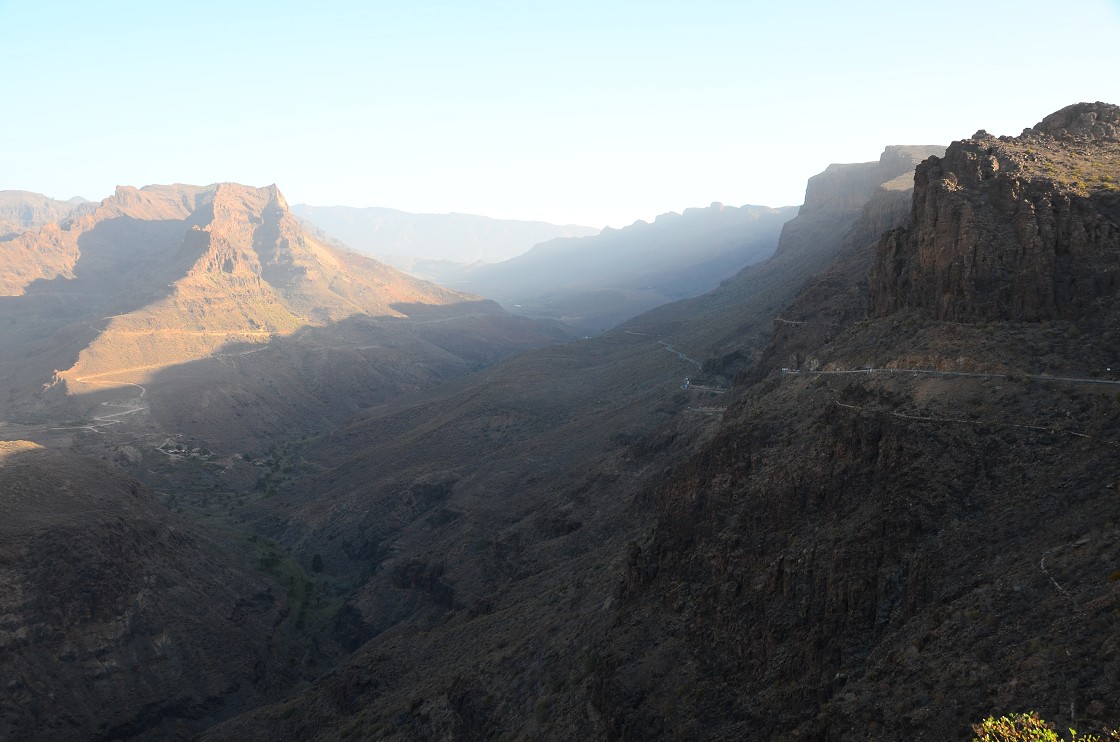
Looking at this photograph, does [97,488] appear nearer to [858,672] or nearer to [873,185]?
[858,672]

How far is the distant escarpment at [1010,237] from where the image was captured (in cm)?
2740

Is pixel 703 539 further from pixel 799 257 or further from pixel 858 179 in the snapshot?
pixel 858 179

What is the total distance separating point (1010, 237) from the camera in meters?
29.3

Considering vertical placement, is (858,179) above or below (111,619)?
above

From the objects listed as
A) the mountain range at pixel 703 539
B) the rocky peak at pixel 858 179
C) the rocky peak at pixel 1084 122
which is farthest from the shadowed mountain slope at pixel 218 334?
the rocky peak at pixel 1084 122

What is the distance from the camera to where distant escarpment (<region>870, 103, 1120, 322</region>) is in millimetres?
27402

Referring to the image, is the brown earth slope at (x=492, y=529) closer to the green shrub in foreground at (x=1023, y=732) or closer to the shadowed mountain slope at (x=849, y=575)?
the shadowed mountain slope at (x=849, y=575)

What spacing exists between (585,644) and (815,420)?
1264 centimetres

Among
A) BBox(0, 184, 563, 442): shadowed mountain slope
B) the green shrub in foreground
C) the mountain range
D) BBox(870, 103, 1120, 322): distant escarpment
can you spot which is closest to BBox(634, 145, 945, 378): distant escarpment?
A: the mountain range

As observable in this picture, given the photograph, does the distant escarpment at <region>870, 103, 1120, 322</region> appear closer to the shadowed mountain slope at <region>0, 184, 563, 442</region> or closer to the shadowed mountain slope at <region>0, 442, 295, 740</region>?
the shadowed mountain slope at <region>0, 442, 295, 740</region>

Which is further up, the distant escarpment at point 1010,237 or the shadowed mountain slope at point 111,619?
the distant escarpment at point 1010,237

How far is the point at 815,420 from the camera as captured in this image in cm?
2973

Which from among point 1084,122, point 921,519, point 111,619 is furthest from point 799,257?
point 921,519

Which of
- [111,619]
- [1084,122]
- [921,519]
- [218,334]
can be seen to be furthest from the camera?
[218,334]
